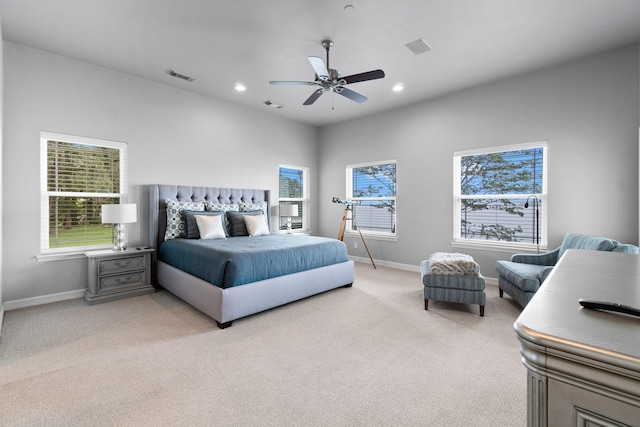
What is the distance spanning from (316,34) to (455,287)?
10.3 ft

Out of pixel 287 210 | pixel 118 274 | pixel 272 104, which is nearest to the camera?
pixel 118 274

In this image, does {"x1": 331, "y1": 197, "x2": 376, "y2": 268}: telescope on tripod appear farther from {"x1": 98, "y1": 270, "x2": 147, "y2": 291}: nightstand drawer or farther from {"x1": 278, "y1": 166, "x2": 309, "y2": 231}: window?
{"x1": 98, "y1": 270, "x2": 147, "y2": 291}: nightstand drawer

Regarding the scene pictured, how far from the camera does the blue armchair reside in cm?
292

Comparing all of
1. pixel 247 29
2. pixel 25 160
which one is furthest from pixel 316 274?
pixel 25 160

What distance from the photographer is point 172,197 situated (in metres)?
4.61

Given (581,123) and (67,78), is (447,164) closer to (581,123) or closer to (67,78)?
(581,123)

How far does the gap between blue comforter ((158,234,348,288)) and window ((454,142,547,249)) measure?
7.34ft

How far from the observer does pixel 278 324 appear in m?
3.08

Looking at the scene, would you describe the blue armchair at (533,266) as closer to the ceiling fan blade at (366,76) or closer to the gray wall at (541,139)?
the gray wall at (541,139)

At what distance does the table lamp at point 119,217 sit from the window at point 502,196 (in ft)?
15.7

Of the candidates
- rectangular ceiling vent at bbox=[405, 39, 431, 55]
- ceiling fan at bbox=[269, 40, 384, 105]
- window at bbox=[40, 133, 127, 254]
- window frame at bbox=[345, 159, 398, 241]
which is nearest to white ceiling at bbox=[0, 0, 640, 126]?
rectangular ceiling vent at bbox=[405, 39, 431, 55]

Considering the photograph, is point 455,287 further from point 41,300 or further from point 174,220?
point 41,300

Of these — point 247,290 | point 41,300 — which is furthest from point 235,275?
point 41,300

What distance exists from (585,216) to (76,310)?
6238mm
